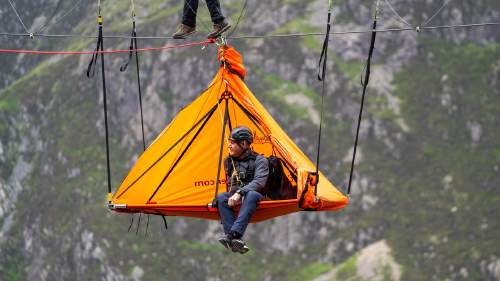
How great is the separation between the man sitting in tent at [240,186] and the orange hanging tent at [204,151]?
1898 millimetres

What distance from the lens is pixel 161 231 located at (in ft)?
465

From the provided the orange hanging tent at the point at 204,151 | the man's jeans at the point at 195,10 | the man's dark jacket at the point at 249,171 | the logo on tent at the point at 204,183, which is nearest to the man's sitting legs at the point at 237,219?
the man's dark jacket at the point at 249,171

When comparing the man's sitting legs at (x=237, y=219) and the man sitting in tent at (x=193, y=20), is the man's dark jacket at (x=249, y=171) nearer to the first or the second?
the man's sitting legs at (x=237, y=219)

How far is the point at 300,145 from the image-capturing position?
13875 centimetres

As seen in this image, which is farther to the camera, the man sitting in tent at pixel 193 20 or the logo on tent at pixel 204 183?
the logo on tent at pixel 204 183

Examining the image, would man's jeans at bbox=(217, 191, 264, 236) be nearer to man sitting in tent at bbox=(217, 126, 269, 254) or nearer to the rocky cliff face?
man sitting in tent at bbox=(217, 126, 269, 254)

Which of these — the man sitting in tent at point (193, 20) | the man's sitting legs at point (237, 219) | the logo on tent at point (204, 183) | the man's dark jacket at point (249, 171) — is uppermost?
the man sitting in tent at point (193, 20)

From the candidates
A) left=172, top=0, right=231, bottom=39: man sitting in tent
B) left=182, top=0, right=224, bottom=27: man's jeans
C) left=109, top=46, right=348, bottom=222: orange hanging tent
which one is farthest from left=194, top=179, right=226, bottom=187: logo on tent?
left=182, top=0, right=224, bottom=27: man's jeans

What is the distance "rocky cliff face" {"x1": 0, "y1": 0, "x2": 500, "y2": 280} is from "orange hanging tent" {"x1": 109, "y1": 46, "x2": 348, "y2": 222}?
9110 centimetres

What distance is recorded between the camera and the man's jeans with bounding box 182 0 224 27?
1176 inches

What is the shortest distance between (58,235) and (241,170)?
118898 millimetres

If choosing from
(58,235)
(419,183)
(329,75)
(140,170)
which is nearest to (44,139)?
(58,235)

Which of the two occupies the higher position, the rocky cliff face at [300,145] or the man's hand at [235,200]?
the rocky cliff face at [300,145]

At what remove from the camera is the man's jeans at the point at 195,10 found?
29.9 m
